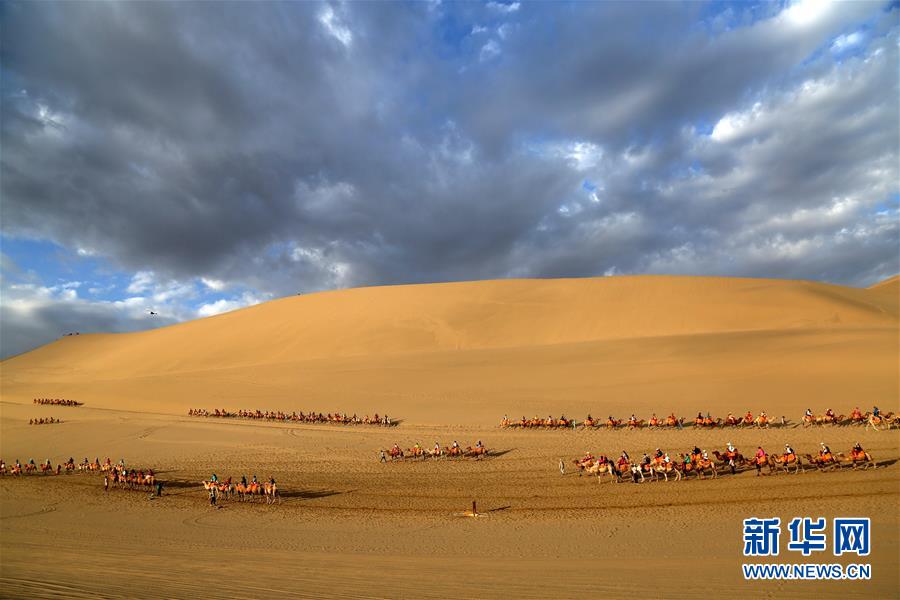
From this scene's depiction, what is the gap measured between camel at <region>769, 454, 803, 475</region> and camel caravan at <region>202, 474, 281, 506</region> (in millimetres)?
15243

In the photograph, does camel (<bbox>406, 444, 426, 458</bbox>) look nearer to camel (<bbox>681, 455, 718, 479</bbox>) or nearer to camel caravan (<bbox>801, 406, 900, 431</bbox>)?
camel (<bbox>681, 455, 718, 479</bbox>)

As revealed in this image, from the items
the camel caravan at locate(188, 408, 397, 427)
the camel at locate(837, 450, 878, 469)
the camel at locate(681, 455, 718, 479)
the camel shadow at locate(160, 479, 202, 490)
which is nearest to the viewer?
the camel at locate(837, 450, 878, 469)

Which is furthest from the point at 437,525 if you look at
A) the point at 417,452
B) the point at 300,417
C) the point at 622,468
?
the point at 300,417

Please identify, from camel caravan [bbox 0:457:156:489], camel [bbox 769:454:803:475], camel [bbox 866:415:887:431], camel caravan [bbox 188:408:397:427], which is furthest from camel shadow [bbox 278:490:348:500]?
camel [bbox 866:415:887:431]

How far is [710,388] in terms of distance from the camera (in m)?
28.6

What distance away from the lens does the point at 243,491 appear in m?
16.8

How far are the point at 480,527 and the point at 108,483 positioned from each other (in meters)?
15.5

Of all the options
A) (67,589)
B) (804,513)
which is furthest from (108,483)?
(804,513)

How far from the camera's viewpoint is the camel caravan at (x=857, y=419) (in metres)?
19.7

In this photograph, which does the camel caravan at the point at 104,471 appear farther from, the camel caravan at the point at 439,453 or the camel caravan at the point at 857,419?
the camel caravan at the point at 857,419

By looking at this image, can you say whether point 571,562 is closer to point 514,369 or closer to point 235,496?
point 235,496

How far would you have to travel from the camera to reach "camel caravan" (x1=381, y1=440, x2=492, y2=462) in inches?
824

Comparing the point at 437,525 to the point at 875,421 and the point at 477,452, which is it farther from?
the point at 875,421

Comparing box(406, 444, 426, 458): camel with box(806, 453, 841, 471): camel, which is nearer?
box(806, 453, 841, 471): camel
